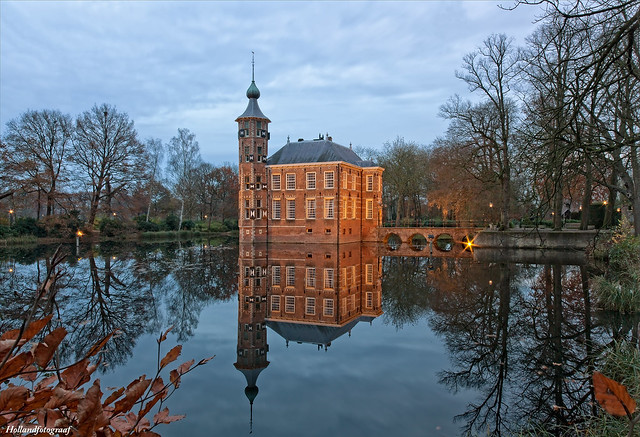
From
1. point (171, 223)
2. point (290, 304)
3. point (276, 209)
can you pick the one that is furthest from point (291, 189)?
point (290, 304)

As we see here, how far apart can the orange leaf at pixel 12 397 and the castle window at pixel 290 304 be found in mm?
10121

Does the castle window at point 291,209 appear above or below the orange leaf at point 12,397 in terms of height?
above

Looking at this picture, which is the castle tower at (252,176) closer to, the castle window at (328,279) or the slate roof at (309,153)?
the slate roof at (309,153)

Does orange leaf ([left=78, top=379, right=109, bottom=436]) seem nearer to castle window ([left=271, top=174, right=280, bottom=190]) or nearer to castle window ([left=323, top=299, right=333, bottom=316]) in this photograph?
castle window ([left=323, top=299, right=333, bottom=316])

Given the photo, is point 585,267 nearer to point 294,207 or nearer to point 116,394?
point 116,394

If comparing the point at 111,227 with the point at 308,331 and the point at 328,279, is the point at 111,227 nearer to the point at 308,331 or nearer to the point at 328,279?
the point at 328,279

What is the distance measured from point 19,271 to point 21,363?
18.7 m

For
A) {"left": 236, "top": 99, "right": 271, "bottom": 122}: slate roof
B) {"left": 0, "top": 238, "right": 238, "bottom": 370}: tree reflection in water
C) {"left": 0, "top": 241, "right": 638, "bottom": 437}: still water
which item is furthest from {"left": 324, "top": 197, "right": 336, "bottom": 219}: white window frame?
{"left": 0, "top": 241, "right": 638, "bottom": 437}: still water

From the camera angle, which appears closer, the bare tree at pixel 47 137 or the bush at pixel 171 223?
the bare tree at pixel 47 137

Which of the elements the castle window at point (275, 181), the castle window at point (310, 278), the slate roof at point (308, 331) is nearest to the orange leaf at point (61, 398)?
the slate roof at point (308, 331)

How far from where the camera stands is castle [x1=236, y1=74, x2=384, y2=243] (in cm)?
3441

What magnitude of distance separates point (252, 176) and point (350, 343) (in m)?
28.5

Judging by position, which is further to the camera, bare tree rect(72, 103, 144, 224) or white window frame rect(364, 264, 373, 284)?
bare tree rect(72, 103, 144, 224)

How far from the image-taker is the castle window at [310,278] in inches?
592
